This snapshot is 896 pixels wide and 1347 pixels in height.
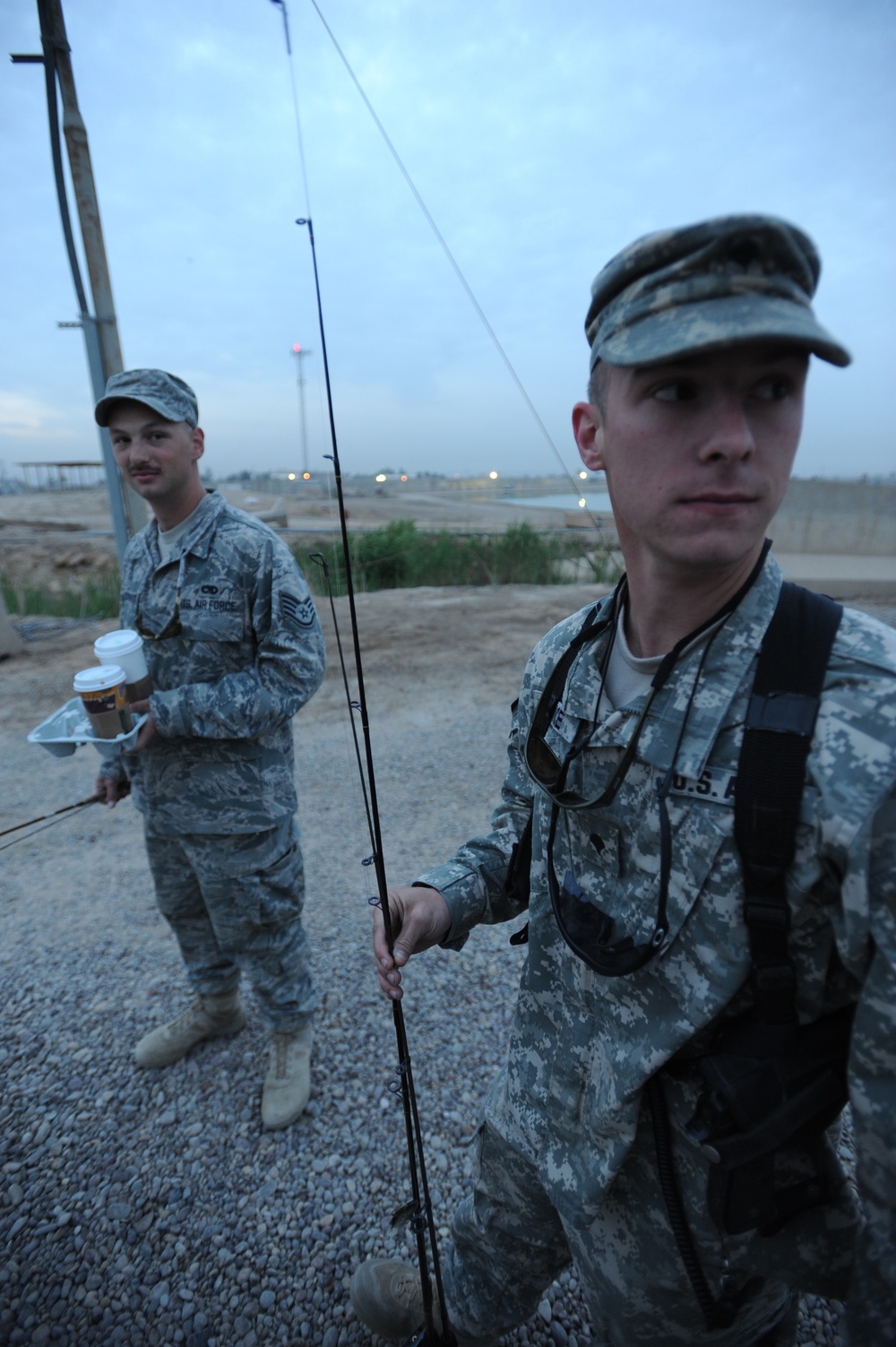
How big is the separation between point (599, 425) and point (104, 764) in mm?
2570

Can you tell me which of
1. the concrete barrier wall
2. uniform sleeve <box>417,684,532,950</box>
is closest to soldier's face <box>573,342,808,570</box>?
uniform sleeve <box>417,684,532,950</box>

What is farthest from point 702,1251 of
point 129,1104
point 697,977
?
point 129,1104

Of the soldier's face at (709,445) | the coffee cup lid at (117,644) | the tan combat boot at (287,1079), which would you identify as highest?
the soldier's face at (709,445)

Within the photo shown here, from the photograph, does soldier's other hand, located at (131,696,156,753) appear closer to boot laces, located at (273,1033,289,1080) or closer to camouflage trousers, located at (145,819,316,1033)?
camouflage trousers, located at (145,819,316,1033)

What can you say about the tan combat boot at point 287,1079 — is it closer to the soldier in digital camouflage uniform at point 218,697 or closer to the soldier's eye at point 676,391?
the soldier in digital camouflage uniform at point 218,697

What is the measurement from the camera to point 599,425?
1188 millimetres

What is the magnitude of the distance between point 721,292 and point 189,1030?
11.0ft

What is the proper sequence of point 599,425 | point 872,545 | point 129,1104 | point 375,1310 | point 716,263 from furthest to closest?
point 872,545 → point 129,1104 → point 375,1310 → point 599,425 → point 716,263

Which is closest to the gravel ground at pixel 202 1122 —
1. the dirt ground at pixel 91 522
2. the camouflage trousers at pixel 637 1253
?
the camouflage trousers at pixel 637 1253

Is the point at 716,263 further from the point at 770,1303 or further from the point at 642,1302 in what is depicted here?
the point at 770,1303

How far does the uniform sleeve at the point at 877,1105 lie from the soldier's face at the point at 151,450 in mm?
2509

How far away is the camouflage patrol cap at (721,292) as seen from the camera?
915mm

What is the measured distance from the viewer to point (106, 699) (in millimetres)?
2158

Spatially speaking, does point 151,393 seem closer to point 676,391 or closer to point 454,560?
point 676,391
